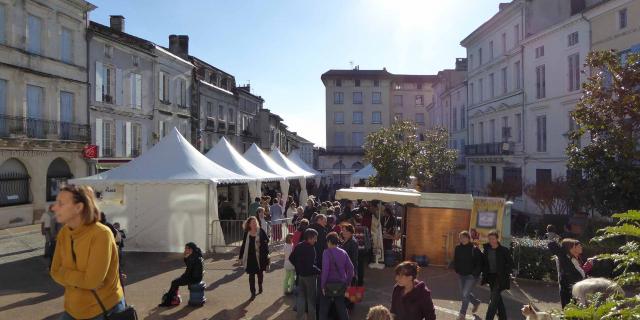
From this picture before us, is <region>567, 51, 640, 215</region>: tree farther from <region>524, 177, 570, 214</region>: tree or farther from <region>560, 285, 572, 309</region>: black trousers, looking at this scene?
<region>524, 177, 570, 214</region>: tree

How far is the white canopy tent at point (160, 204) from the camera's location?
1491 centimetres

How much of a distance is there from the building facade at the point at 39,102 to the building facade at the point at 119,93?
38.8 inches

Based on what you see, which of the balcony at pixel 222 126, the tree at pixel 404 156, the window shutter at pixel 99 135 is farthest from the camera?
the balcony at pixel 222 126

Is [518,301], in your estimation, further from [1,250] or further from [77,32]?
[77,32]

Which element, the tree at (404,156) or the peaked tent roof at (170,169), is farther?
the tree at (404,156)

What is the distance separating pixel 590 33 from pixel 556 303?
18587 mm

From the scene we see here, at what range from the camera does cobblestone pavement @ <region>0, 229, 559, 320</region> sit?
9156 mm

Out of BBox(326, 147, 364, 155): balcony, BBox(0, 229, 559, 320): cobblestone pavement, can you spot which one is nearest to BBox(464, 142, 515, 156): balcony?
BBox(0, 229, 559, 320): cobblestone pavement

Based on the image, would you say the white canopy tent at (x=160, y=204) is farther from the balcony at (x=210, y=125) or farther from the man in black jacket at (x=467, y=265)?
the balcony at (x=210, y=125)

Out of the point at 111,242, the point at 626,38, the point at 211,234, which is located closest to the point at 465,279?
the point at 111,242

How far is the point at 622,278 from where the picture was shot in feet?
10.8

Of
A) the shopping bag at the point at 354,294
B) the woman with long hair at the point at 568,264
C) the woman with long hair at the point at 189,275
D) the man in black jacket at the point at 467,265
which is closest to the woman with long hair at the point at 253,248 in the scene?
the woman with long hair at the point at 189,275

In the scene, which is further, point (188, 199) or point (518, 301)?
point (188, 199)

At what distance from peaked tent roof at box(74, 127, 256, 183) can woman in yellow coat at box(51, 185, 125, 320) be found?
1065 cm
